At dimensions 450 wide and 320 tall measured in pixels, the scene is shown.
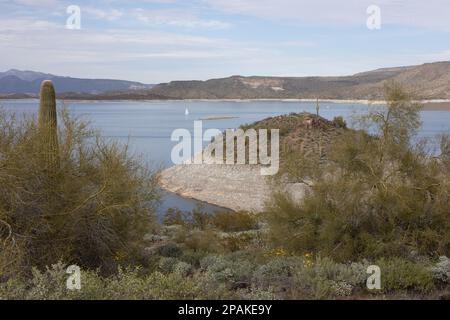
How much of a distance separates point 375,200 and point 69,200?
6.68m

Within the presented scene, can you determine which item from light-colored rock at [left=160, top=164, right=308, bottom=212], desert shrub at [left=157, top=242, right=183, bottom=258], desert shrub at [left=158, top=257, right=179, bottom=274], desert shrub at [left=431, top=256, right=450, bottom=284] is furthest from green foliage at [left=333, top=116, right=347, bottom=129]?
desert shrub at [left=431, top=256, right=450, bottom=284]

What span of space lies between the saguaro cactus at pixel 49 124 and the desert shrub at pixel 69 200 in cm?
12

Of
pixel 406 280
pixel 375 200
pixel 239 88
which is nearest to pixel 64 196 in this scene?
pixel 406 280

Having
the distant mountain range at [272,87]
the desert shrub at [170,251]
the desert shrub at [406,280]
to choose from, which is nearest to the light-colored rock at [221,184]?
the desert shrub at [170,251]

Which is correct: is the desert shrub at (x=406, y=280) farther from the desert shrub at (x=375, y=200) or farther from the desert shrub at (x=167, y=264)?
the desert shrub at (x=167, y=264)

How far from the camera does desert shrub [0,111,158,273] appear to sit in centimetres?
1002

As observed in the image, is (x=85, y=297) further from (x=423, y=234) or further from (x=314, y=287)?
(x=423, y=234)

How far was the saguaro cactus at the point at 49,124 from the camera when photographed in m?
10.9

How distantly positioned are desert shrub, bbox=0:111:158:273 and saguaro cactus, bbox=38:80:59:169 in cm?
12

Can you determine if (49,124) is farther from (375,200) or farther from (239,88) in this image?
(239,88)

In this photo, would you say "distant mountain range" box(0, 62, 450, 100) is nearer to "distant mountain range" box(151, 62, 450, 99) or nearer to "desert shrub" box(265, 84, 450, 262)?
"distant mountain range" box(151, 62, 450, 99)

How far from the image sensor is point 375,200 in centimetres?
1318

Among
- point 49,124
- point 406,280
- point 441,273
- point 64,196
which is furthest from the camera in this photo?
point 49,124
